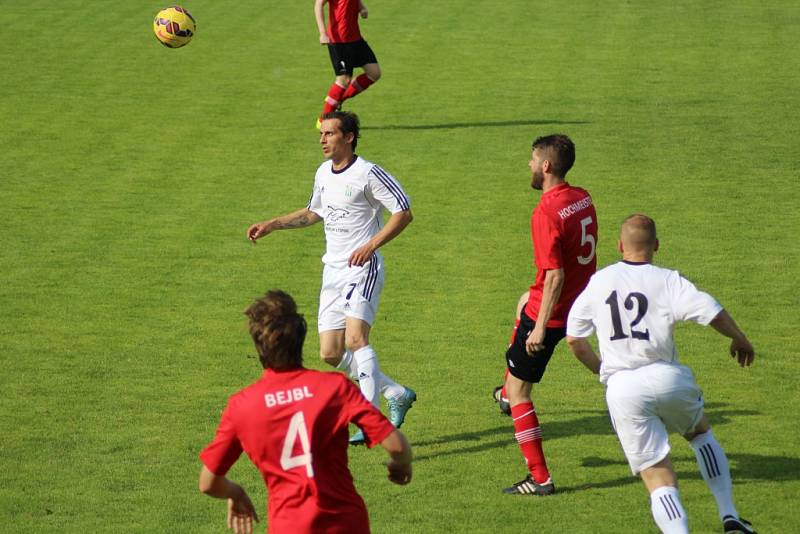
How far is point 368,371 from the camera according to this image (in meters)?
8.86

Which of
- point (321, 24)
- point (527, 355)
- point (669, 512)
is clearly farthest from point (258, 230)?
point (321, 24)

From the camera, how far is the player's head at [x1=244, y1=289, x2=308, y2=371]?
5137 millimetres

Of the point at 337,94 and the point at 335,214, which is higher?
the point at 337,94

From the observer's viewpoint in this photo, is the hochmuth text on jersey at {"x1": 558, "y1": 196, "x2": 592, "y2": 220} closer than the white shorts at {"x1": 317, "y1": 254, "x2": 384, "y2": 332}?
Yes

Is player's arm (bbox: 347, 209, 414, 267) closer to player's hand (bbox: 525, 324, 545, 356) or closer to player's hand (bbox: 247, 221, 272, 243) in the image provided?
player's hand (bbox: 247, 221, 272, 243)

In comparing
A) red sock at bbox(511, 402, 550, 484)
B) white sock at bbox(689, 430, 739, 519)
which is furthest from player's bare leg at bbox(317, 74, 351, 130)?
white sock at bbox(689, 430, 739, 519)

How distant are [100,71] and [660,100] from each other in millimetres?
11217

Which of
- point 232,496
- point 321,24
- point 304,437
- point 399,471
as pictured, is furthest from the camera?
point 321,24

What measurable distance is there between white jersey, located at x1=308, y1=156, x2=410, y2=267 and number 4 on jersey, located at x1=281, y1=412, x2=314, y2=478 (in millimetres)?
4051

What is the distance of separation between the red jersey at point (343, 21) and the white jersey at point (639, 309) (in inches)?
506

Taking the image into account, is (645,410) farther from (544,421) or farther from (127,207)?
(127,207)

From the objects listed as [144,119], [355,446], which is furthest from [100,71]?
[355,446]

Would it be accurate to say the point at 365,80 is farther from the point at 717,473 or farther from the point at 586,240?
the point at 717,473

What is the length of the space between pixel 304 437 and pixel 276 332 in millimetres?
479
